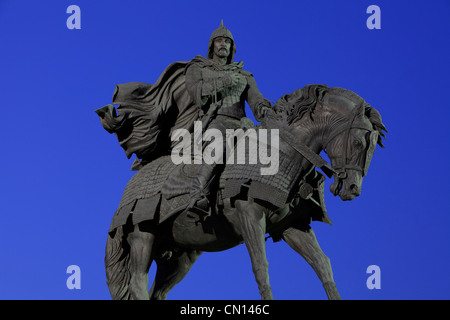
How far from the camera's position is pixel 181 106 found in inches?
508

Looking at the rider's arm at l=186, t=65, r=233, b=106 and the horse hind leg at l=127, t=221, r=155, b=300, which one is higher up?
the rider's arm at l=186, t=65, r=233, b=106

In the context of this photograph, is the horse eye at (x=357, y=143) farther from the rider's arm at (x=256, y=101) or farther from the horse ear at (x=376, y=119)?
the rider's arm at (x=256, y=101)

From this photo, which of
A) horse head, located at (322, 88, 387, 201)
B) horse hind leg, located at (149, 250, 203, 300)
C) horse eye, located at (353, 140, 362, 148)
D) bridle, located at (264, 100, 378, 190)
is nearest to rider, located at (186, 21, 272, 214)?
bridle, located at (264, 100, 378, 190)

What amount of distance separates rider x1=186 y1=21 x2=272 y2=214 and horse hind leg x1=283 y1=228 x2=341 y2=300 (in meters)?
1.65

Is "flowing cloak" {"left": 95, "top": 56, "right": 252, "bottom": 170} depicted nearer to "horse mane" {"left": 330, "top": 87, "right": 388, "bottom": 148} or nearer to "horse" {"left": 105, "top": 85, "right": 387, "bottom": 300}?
"horse" {"left": 105, "top": 85, "right": 387, "bottom": 300}

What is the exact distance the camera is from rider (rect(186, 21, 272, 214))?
12.3 m

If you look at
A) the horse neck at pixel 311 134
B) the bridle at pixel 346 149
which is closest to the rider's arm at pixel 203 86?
the horse neck at pixel 311 134

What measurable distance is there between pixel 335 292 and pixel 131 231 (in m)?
3.07

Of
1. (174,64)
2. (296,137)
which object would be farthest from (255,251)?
(174,64)

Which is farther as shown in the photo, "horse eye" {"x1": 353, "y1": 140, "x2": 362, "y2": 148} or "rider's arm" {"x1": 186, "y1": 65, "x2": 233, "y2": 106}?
"rider's arm" {"x1": 186, "y1": 65, "x2": 233, "y2": 106}

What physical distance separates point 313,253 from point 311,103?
1.92 meters

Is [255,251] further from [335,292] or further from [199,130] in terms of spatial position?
[199,130]
